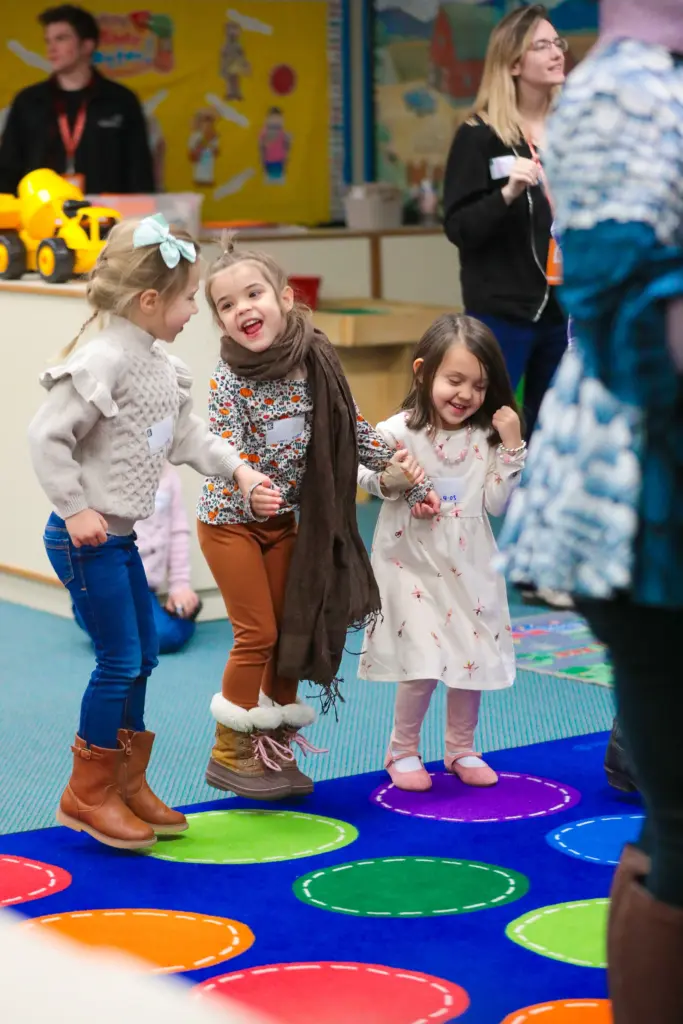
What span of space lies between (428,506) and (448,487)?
0.08m

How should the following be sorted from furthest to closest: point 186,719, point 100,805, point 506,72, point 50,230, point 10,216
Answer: point 10,216 → point 50,230 → point 506,72 → point 186,719 → point 100,805

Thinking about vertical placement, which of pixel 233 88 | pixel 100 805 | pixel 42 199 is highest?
pixel 233 88

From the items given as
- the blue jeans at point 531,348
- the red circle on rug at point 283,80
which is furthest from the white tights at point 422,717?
the red circle on rug at point 283,80

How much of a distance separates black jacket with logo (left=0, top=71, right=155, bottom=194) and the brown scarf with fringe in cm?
318

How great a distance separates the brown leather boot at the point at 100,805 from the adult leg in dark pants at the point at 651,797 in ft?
4.09

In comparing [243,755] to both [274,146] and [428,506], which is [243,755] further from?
[274,146]

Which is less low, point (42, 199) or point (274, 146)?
point (274, 146)

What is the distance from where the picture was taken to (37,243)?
4730 mm

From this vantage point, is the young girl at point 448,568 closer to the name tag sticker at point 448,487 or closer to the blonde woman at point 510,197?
the name tag sticker at point 448,487

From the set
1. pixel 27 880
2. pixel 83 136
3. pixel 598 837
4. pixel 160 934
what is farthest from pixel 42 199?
pixel 160 934

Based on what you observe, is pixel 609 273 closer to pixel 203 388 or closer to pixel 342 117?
pixel 203 388

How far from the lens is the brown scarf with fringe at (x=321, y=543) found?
2973 mm

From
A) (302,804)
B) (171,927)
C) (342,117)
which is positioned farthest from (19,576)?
(342,117)

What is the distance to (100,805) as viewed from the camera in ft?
8.84
